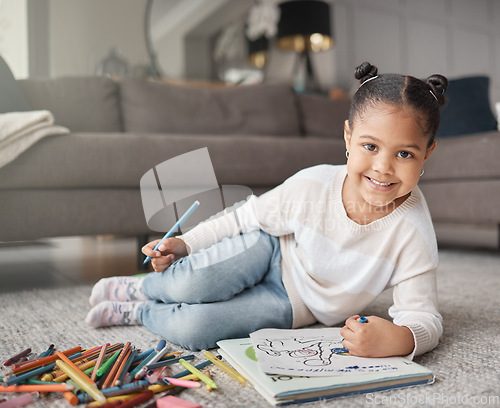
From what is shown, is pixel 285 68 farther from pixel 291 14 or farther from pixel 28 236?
pixel 28 236

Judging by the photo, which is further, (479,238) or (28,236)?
(479,238)

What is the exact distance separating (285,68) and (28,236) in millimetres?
2535

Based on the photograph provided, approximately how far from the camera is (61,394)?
0.54 m

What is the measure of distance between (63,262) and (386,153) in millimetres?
1407

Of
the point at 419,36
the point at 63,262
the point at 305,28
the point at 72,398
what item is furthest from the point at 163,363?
the point at 419,36

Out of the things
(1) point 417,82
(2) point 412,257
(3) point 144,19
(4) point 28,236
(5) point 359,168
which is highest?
(3) point 144,19

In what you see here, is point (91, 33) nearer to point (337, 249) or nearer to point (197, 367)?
point (337, 249)

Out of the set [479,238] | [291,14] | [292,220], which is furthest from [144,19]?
[292,220]

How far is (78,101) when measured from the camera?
1.69 m

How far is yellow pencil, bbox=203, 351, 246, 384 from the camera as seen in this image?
0.58 meters

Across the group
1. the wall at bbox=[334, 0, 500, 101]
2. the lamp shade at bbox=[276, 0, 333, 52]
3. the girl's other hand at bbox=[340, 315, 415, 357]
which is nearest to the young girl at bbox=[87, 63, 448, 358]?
the girl's other hand at bbox=[340, 315, 415, 357]

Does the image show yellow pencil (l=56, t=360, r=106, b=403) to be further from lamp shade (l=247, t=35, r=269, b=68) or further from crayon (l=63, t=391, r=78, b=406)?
lamp shade (l=247, t=35, r=269, b=68)

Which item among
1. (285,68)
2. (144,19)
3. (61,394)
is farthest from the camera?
(285,68)

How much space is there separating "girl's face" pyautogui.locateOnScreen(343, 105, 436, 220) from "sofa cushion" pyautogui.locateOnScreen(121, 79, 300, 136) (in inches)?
46.5
